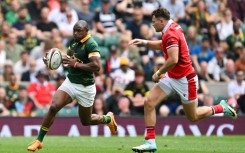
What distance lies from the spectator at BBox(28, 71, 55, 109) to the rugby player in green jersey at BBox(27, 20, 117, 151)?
680cm

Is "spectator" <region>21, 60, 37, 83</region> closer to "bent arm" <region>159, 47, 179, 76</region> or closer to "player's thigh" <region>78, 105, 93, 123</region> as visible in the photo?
"player's thigh" <region>78, 105, 93, 123</region>

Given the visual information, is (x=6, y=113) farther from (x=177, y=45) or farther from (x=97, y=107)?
(x=177, y=45)

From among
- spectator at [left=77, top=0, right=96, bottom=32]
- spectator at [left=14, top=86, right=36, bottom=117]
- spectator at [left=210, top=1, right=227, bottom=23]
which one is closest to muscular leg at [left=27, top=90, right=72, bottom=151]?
spectator at [left=14, top=86, right=36, bottom=117]

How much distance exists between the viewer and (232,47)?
2500 centimetres

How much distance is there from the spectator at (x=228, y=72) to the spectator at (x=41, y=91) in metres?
5.27

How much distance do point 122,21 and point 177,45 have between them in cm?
1109

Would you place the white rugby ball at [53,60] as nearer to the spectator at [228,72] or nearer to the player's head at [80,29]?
the player's head at [80,29]

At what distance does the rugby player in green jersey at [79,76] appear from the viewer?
14359mm

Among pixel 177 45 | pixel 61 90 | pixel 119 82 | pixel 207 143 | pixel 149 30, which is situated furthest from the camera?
pixel 149 30

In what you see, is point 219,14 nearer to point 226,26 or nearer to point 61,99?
point 226,26

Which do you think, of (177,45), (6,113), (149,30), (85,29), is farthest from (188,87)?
(149,30)

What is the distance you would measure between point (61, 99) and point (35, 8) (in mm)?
10616

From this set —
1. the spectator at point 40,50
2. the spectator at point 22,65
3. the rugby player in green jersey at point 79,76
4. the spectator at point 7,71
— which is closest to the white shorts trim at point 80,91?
the rugby player in green jersey at point 79,76

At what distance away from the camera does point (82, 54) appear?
14.6 m
